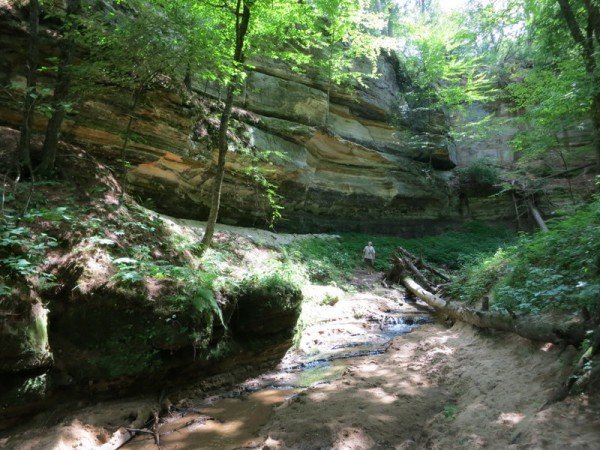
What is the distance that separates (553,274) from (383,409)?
3930 mm

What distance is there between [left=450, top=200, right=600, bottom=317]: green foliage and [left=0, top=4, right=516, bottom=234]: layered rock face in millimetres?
5265

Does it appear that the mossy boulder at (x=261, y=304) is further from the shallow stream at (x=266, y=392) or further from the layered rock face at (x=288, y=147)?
the layered rock face at (x=288, y=147)

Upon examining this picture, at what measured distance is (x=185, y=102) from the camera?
10445 millimetres

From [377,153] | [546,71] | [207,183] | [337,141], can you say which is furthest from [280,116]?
[546,71]

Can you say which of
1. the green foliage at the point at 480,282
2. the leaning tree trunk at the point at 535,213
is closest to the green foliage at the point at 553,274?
the green foliage at the point at 480,282

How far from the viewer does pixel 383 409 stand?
448 cm

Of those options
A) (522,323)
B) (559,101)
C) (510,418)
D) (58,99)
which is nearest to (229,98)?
(58,99)

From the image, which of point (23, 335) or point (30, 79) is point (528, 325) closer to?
point (23, 335)

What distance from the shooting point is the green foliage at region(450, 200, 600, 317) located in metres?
4.92

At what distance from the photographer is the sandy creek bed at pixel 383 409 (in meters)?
3.46

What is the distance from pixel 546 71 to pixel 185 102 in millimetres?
13667

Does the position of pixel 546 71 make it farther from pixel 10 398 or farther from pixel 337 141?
pixel 10 398

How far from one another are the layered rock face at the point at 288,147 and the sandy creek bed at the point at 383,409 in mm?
4481

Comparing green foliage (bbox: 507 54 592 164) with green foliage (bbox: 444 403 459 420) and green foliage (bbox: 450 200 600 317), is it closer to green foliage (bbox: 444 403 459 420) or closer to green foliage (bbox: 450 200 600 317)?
green foliage (bbox: 450 200 600 317)
